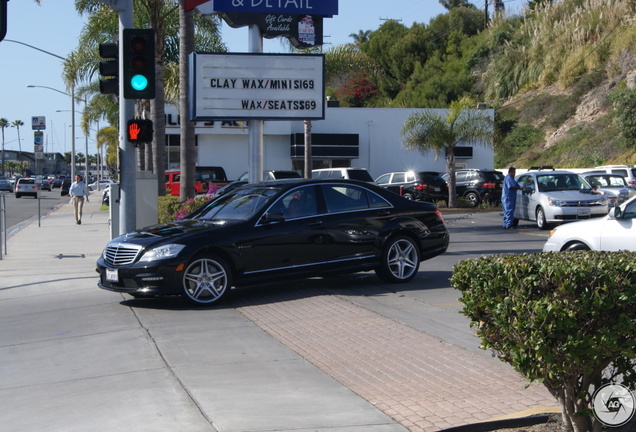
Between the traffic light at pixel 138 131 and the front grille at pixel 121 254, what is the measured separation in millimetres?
2829

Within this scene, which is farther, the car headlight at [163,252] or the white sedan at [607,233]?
the white sedan at [607,233]

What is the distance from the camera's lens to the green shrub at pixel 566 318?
471cm

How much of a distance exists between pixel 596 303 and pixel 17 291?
34.4ft

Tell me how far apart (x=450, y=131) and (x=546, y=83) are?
30646mm

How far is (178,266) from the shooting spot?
1037cm

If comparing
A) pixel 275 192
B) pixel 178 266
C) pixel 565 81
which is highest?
pixel 565 81

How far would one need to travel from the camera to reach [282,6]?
18453 millimetres

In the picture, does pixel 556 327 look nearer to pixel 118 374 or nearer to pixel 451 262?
pixel 118 374

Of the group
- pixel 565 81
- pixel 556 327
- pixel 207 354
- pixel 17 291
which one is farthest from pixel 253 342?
pixel 565 81

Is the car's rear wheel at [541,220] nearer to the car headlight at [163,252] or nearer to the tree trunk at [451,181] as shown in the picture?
the tree trunk at [451,181]

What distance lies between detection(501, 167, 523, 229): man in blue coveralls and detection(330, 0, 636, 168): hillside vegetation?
1905 centimetres

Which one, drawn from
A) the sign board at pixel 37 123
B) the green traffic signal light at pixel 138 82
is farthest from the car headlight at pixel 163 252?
the sign board at pixel 37 123

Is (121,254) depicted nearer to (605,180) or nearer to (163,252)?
(163,252)

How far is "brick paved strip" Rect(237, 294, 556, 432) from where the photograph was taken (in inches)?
239
